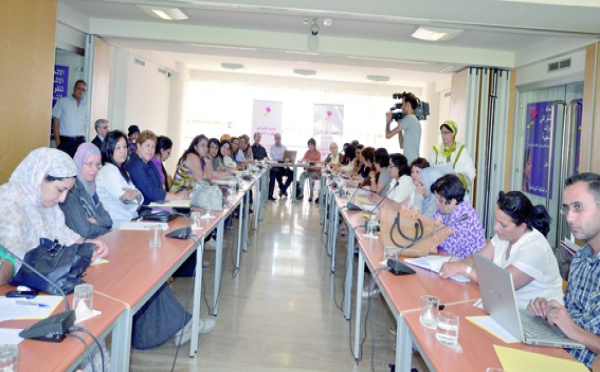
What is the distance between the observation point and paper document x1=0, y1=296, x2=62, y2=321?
4.84ft

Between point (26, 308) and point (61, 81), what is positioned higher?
point (61, 81)

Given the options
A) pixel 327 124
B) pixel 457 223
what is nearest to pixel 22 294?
pixel 457 223

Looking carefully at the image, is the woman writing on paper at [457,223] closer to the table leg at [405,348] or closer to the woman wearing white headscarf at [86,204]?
the table leg at [405,348]

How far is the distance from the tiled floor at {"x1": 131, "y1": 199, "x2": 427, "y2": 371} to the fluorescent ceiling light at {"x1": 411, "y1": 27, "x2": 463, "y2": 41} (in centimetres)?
266

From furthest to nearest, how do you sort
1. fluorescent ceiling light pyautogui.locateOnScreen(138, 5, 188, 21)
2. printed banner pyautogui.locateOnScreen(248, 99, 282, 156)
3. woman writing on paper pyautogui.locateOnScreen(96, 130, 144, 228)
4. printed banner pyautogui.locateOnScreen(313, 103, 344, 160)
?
printed banner pyautogui.locateOnScreen(313, 103, 344, 160)
printed banner pyautogui.locateOnScreen(248, 99, 282, 156)
fluorescent ceiling light pyautogui.locateOnScreen(138, 5, 188, 21)
woman writing on paper pyautogui.locateOnScreen(96, 130, 144, 228)

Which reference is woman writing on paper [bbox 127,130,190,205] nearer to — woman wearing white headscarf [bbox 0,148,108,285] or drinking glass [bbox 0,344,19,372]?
woman wearing white headscarf [bbox 0,148,108,285]

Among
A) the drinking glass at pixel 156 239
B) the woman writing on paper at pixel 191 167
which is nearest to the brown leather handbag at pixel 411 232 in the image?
the drinking glass at pixel 156 239

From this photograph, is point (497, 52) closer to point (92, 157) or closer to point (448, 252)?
point (448, 252)

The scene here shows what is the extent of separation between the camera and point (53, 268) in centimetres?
166

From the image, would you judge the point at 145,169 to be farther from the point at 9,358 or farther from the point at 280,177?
the point at 280,177

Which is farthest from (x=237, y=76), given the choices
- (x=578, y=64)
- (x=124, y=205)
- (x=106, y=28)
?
(x=124, y=205)

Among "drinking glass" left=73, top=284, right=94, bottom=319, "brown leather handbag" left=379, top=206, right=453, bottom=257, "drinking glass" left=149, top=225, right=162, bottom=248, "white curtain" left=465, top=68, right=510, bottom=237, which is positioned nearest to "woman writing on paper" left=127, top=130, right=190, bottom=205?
"drinking glass" left=149, top=225, right=162, bottom=248

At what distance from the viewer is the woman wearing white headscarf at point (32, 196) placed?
1.94 metres

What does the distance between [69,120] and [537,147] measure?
588 cm
